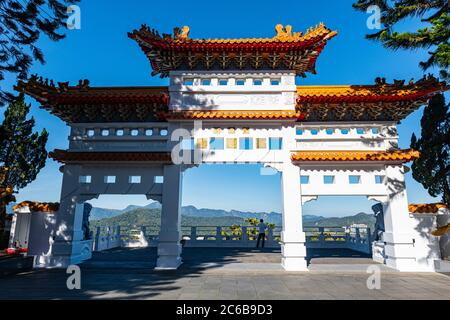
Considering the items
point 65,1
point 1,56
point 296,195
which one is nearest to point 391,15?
point 296,195

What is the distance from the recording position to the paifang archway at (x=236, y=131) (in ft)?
28.2

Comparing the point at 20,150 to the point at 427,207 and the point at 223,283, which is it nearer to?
the point at 223,283

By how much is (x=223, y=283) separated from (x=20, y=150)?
20.3 metres

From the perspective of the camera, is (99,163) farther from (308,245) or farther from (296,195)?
(308,245)

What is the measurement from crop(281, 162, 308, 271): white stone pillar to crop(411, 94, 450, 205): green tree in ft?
44.8

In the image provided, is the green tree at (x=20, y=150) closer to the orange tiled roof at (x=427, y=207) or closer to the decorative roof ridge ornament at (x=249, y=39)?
the decorative roof ridge ornament at (x=249, y=39)

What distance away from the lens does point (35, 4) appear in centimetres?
791

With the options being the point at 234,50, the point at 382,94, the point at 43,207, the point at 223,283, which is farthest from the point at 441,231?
the point at 43,207

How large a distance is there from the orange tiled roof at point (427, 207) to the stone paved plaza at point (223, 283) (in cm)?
195

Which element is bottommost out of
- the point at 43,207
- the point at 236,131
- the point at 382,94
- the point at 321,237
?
the point at 321,237

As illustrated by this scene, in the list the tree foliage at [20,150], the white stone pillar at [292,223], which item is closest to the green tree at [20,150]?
the tree foliage at [20,150]

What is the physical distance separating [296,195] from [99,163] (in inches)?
272

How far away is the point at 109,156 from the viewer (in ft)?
28.8
